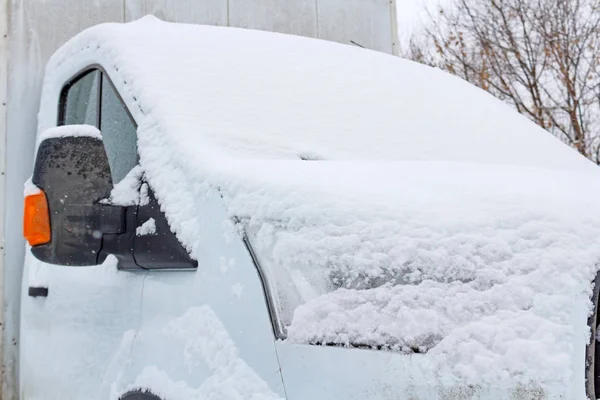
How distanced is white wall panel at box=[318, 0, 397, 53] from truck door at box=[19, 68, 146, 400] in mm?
1715

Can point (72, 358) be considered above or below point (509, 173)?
below

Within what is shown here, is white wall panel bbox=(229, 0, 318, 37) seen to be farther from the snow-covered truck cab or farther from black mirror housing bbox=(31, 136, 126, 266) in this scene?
black mirror housing bbox=(31, 136, 126, 266)

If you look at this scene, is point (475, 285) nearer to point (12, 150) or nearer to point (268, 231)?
point (268, 231)

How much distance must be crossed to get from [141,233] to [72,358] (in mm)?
662

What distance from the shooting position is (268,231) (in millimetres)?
1584

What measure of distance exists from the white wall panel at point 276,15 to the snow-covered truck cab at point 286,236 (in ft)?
3.07

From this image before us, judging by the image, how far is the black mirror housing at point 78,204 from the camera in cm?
190

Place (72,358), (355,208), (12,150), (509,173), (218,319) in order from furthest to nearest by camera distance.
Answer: (12,150) → (72,358) → (509,173) → (218,319) → (355,208)

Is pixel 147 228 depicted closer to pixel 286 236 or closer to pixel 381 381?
pixel 286 236

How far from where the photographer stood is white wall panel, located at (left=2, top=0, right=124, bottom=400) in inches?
117

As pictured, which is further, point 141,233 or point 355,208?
point 141,233

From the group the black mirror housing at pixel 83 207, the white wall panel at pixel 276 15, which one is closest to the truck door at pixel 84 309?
the black mirror housing at pixel 83 207

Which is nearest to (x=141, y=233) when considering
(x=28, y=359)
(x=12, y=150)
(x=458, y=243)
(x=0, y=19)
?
(x=458, y=243)

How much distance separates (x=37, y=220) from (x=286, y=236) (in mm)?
838
